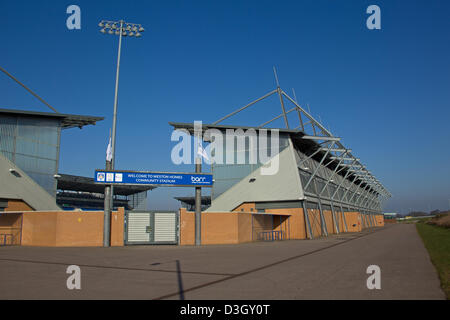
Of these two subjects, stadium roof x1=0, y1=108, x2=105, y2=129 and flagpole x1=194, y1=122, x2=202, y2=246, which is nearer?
flagpole x1=194, y1=122, x2=202, y2=246

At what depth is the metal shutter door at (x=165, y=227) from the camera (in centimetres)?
2662

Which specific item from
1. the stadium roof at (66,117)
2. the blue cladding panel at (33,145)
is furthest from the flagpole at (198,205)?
the blue cladding panel at (33,145)

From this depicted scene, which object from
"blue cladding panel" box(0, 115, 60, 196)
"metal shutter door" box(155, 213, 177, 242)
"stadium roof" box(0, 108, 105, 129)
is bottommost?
"metal shutter door" box(155, 213, 177, 242)

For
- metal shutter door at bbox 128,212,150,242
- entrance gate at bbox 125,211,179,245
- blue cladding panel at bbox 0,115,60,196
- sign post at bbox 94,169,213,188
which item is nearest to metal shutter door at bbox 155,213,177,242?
entrance gate at bbox 125,211,179,245

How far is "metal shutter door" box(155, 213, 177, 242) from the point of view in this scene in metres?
26.6

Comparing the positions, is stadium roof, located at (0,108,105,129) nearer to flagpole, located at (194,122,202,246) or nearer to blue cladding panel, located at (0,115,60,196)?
blue cladding panel, located at (0,115,60,196)

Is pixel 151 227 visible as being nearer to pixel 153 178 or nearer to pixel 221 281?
pixel 153 178

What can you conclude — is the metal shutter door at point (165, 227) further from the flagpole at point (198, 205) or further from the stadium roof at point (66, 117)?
the stadium roof at point (66, 117)

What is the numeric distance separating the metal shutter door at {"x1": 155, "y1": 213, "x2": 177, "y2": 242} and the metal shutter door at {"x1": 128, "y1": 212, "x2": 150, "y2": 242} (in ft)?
2.29

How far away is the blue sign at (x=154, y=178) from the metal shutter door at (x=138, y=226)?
239cm
